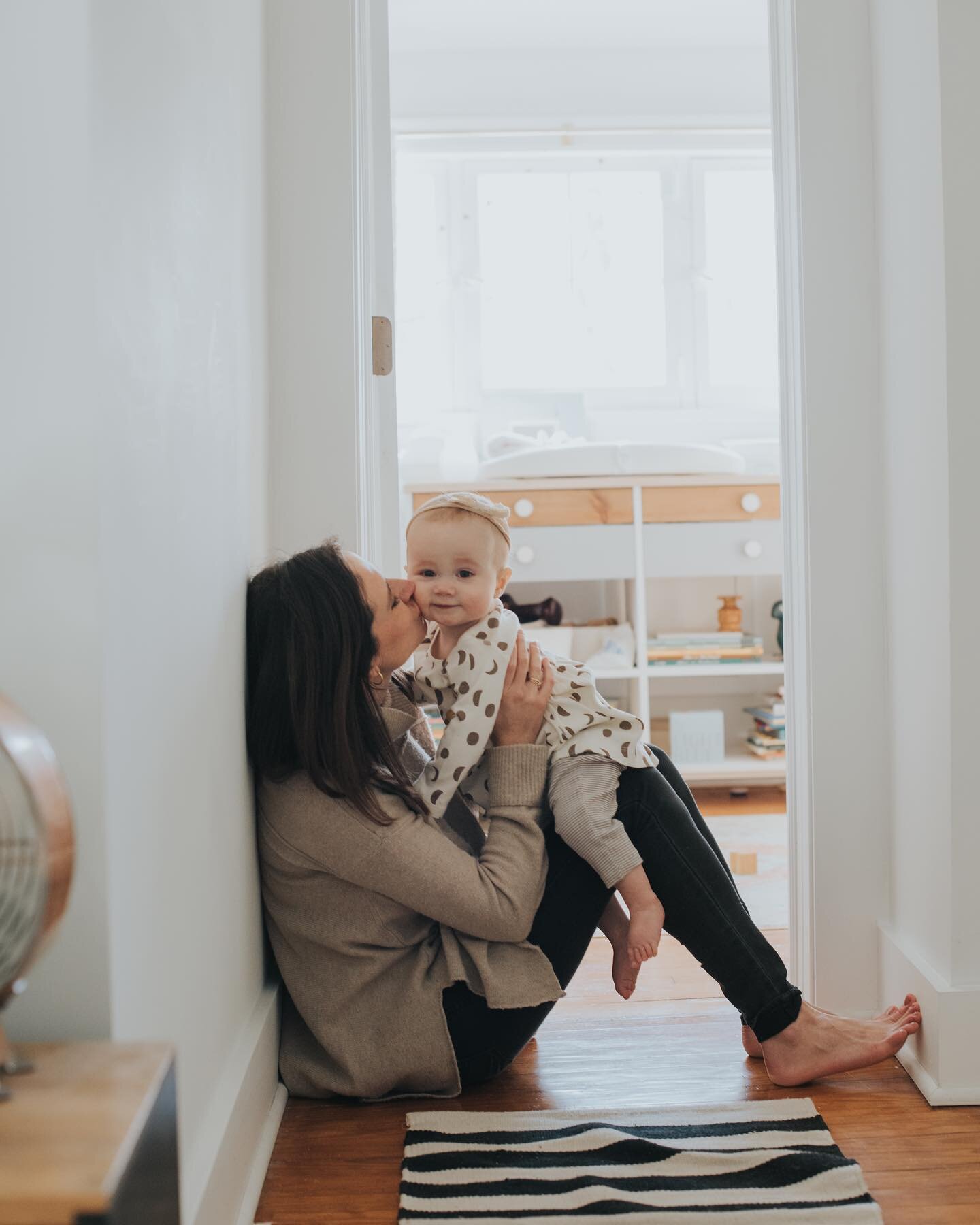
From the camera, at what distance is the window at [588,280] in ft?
12.0

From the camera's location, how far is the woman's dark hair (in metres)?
1.35

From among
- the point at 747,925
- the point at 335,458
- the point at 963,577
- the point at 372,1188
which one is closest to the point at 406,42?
the point at 335,458

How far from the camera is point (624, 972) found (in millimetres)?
1485

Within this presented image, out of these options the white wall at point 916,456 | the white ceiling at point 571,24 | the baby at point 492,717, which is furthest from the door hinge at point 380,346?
the white ceiling at point 571,24

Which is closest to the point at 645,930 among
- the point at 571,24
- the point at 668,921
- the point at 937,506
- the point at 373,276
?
the point at 668,921

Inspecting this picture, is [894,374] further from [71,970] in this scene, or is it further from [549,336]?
[549,336]

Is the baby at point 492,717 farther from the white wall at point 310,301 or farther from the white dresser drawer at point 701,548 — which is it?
the white dresser drawer at point 701,548

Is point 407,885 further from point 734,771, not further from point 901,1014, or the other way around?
point 734,771

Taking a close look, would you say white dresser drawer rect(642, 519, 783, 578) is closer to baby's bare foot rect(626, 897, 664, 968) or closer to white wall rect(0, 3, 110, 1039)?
baby's bare foot rect(626, 897, 664, 968)

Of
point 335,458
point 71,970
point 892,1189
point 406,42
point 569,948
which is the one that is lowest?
point 892,1189

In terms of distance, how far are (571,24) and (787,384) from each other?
7.22 ft

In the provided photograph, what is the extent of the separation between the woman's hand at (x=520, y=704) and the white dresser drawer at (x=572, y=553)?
5.37ft

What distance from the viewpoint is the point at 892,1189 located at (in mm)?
1262

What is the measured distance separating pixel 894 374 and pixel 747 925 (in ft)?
2.67
